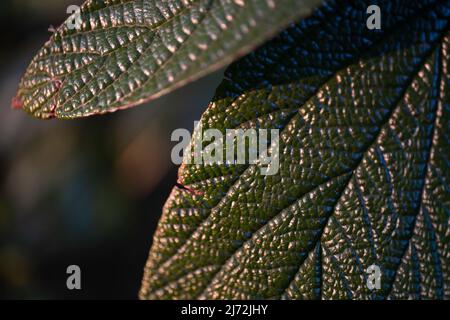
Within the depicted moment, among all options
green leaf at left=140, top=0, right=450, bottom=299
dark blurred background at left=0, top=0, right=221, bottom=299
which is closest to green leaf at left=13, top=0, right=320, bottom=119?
green leaf at left=140, top=0, right=450, bottom=299

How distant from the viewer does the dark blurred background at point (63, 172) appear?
206 cm

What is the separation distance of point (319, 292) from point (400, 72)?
33 centimetres

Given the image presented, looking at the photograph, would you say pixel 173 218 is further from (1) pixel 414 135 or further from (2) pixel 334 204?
(1) pixel 414 135

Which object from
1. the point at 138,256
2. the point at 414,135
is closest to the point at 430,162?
the point at 414,135

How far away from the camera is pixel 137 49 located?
2.21 ft

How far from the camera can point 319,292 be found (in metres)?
0.75

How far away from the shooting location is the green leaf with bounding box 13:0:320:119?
0.51 m
